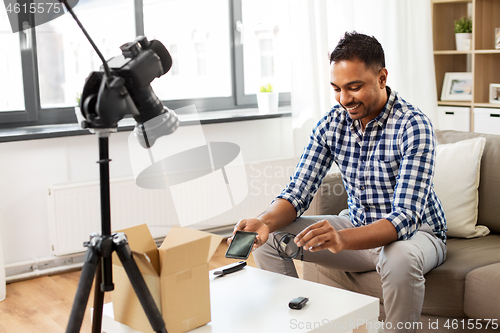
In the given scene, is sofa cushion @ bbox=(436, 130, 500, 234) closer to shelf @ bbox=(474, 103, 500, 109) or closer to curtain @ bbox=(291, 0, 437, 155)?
curtain @ bbox=(291, 0, 437, 155)

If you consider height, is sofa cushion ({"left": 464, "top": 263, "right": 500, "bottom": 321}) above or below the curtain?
below

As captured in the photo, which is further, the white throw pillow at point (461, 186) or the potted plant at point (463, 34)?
the potted plant at point (463, 34)

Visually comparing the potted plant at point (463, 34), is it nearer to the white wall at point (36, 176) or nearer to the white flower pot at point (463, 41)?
the white flower pot at point (463, 41)

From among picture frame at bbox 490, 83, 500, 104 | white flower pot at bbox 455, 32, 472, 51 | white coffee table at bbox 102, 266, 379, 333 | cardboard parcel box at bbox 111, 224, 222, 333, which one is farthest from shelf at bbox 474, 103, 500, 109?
cardboard parcel box at bbox 111, 224, 222, 333

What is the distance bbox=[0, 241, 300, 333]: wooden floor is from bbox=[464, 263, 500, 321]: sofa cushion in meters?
1.43

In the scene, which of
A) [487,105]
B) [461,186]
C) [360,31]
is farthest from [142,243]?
[487,105]

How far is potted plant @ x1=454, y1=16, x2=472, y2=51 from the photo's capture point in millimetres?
3744

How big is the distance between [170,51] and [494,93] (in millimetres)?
2109

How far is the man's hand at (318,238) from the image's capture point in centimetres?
150

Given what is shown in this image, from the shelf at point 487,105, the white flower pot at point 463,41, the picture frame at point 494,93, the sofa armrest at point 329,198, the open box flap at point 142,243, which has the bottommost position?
the sofa armrest at point 329,198

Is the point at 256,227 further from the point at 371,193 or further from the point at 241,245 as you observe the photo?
A: the point at 371,193

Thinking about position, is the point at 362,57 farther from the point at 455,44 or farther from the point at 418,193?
the point at 455,44

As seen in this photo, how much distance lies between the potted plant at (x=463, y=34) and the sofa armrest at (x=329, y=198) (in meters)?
2.04

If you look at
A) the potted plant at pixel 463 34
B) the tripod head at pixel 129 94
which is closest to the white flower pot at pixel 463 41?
the potted plant at pixel 463 34
